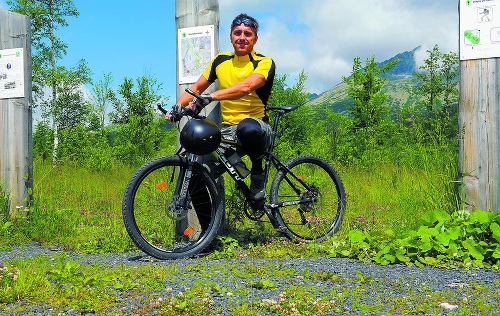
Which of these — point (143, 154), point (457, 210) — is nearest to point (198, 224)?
point (457, 210)

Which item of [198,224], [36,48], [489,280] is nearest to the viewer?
[489,280]

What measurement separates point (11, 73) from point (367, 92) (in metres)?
15.7

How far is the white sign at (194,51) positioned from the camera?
14.8ft

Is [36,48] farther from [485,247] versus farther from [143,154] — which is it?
[485,247]

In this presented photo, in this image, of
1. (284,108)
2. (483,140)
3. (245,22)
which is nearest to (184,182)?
(284,108)

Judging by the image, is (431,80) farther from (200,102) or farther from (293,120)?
(200,102)

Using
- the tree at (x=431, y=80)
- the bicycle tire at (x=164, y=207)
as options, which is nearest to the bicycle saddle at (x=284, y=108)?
the bicycle tire at (x=164, y=207)

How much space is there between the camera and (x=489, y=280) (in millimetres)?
3107

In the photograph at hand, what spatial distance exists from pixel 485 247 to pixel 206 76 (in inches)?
122

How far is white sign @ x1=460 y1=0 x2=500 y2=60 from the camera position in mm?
4180

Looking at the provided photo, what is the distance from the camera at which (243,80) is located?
3990 mm

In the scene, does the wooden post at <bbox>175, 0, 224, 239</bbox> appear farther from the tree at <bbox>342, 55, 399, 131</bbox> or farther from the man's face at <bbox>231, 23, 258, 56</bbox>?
the tree at <bbox>342, 55, 399, 131</bbox>

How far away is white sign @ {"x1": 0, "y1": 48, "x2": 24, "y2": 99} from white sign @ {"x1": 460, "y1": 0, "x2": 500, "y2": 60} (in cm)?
542

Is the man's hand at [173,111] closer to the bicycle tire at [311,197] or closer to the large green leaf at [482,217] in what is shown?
the bicycle tire at [311,197]
